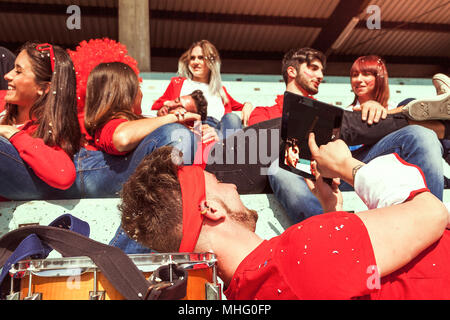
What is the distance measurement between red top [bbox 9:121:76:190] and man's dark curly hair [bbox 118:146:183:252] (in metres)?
0.53

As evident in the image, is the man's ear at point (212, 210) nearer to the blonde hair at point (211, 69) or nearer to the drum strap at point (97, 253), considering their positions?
the drum strap at point (97, 253)

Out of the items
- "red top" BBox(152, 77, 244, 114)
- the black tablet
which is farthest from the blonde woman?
the black tablet

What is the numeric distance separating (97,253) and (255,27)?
27.4 ft

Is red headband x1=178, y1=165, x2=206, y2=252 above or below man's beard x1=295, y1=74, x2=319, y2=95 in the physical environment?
below

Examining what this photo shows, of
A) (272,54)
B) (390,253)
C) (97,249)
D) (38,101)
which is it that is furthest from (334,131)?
(272,54)

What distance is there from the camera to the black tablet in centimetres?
135

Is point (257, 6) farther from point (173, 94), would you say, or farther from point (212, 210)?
point (212, 210)

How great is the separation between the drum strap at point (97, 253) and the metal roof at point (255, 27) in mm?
7352

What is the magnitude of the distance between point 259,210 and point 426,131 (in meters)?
0.78

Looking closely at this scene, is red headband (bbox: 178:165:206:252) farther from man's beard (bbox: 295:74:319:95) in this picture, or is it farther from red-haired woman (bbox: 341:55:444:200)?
man's beard (bbox: 295:74:319:95)

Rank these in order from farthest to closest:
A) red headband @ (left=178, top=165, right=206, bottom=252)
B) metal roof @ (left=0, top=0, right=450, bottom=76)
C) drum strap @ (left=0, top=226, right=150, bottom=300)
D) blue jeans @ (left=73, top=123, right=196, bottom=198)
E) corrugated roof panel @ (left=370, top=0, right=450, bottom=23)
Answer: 1. corrugated roof panel @ (left=370, top=0, right=450, bottom=23)
2. metal roof @ (left=0, top=0, right=450, bottom=76)
3. blue jeans @ (left=73, top=123, right=196, bottom=198)
4. red headband @ (left=178, top=165, right=206, bottom=252)
5. drum strap @ (left=0, top=226, right=150, bottom=300)

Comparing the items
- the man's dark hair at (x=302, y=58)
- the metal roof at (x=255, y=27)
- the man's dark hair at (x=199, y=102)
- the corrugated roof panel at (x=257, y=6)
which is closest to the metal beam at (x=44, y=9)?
the metal roof at (x=255, y=27)

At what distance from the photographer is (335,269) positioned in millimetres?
766

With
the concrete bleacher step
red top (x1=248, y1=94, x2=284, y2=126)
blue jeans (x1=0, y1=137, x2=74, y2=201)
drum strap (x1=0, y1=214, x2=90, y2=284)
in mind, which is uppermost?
red top (x1=248, y1=94, x2=284, y2=126)
